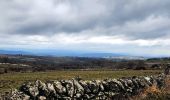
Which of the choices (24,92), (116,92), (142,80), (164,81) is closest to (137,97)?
(116,92)

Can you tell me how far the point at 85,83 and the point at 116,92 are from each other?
257 centimetres

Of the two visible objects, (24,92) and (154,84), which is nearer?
(24,92)

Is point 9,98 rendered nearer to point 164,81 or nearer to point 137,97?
point 137,97

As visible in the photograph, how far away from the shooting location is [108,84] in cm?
2370

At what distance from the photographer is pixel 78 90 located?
22.1m

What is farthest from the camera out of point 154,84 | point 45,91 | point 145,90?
point 154,84

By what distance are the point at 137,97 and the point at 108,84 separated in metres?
2.15

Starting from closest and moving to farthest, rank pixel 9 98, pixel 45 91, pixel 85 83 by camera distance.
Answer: pixel 9 98
pixel 45 91
pixel 85 83

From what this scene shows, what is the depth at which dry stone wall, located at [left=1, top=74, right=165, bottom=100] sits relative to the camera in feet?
66.5

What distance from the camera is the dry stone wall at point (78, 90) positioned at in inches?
798

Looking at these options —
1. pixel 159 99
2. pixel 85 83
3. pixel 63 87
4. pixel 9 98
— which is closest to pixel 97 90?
pixel 85 83

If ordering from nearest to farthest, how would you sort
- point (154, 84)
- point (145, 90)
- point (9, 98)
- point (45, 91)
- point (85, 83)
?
point (9, 98), point (45, 91), point (85, 83), point (145, 90), point (154, 84)

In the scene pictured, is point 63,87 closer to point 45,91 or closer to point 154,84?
point 45,91

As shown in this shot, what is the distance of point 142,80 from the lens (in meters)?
26.4
